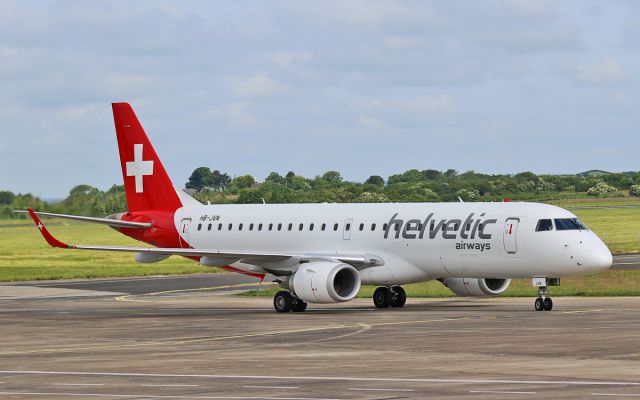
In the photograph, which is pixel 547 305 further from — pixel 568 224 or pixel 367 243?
pixel 367 243

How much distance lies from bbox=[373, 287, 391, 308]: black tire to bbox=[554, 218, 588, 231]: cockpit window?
8387 mm

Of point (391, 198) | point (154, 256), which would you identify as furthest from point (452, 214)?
point (391, 198)

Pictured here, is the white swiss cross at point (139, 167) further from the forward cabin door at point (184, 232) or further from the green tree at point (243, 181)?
the green tree at point (243, 181)

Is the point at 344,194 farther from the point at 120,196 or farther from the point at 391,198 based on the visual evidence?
the point at 120,196

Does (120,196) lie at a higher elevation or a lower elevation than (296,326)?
higher

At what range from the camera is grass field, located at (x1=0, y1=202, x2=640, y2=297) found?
192 ft

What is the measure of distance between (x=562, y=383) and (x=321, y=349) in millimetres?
9307

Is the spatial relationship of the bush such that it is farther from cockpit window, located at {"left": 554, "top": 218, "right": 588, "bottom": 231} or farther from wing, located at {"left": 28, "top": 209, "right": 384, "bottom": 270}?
cockpit window, located at {"left": 554, "top": 218, "right": 588, "bottom": 231}

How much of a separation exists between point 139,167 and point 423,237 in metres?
16.6

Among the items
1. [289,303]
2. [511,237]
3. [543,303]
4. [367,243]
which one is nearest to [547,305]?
[543,303]

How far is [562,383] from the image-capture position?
72.6ft

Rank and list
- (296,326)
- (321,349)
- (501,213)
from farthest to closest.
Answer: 1. (501,213)
2. (296,326)
3. (321,349)

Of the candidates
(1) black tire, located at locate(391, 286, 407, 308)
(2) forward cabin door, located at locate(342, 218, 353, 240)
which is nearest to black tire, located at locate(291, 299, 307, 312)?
(2) forward cabin door, located at locate(342, 218, 353, 240)

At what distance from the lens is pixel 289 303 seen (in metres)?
47.4
